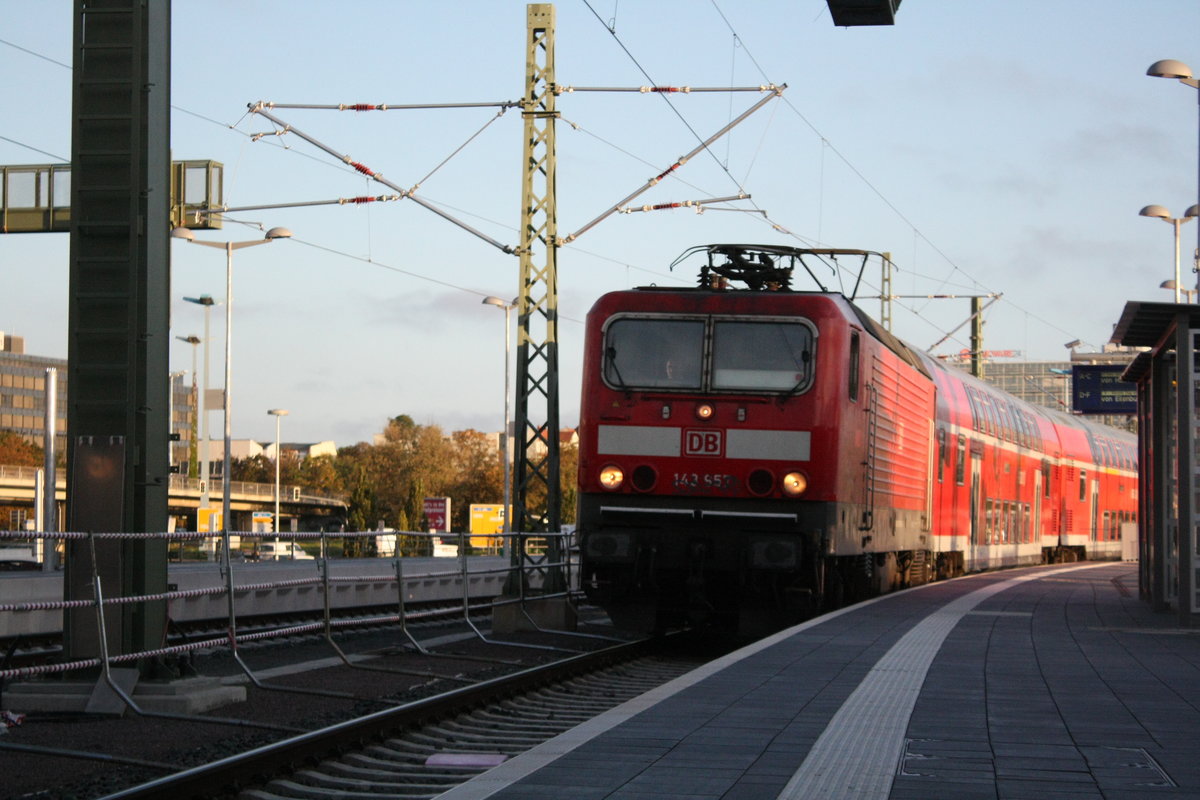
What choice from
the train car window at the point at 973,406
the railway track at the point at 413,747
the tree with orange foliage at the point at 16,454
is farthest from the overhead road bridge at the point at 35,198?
the tree with orange foliage at the point at 16,454

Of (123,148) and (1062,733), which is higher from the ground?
(123,148)

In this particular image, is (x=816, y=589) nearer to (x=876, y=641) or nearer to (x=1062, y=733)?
(x=876, y=641)

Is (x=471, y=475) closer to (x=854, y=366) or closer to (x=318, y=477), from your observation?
(x=318, y=477)

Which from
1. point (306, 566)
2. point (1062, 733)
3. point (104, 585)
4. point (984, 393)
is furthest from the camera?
point (984, 393)

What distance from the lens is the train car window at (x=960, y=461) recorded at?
2812cm

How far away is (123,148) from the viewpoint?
34.2 ft

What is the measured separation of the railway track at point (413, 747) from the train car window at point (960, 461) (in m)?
15.7

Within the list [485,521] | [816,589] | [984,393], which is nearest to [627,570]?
[816,589]

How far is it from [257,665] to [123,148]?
251 inches

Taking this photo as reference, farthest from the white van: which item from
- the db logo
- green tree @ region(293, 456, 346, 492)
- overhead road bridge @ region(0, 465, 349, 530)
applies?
green tree @ region(293, 456, 346, 492)

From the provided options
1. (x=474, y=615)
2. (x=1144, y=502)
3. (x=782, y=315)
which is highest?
(x=782, y=315)

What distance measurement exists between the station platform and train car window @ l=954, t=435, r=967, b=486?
1227 centimetres

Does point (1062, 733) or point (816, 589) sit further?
point (816, 589)

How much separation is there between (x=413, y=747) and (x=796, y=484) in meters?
7.30
